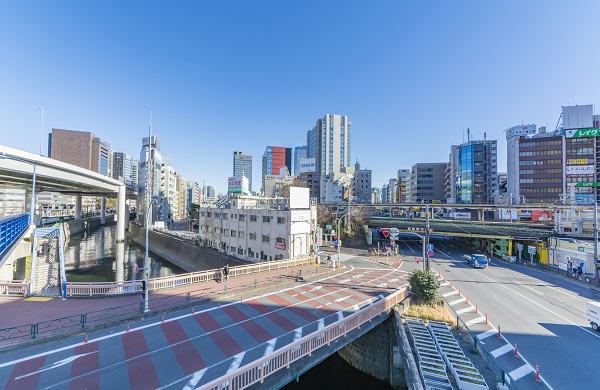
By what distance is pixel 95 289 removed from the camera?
16547mm

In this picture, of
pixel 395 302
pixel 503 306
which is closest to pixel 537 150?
pixel 503 306

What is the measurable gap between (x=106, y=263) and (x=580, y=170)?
379ft

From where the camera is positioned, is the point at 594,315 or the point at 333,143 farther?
the point at 333,143

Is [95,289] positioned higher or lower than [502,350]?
higher

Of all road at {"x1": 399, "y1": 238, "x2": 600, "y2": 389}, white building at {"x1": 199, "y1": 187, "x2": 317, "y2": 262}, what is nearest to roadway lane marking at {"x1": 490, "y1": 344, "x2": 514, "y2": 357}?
road at {"x1": 399, "y1": 238, "x2": 600, "y2": 389}

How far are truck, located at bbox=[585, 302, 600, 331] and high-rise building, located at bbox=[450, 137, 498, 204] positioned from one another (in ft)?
274

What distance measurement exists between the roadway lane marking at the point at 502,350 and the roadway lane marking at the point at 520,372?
1128 mm

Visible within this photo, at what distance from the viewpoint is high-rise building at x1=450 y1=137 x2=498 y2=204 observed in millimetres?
90625

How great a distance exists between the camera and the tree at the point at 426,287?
60.3ft

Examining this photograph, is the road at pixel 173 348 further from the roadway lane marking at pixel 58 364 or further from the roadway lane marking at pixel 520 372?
the roadway lane marking at pixel 520 372

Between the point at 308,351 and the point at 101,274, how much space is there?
147 ft

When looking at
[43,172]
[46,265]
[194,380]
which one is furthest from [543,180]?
[43,172]

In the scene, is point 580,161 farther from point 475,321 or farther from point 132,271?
point 132,271

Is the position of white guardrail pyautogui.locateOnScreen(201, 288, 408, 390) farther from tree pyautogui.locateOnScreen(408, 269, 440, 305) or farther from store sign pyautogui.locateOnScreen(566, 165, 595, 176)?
store sign pyautogui.locateOnScreen(566, 165, 595, 176)
